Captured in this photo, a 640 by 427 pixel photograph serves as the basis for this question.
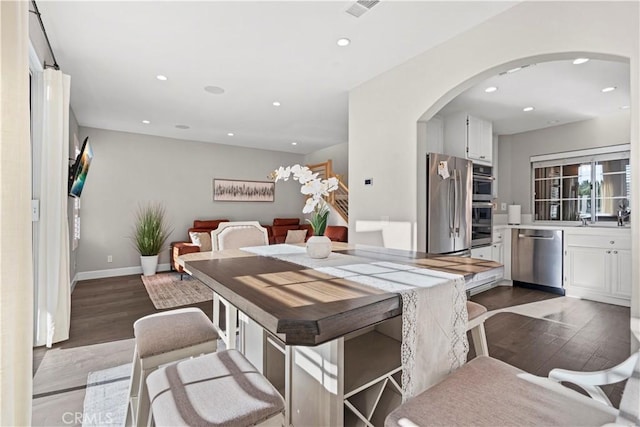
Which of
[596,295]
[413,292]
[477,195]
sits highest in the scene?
[477,195]

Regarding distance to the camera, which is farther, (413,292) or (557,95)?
(557,95)

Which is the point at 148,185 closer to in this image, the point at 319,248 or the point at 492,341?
the point at 319,248

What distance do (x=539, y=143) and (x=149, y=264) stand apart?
7.07 m

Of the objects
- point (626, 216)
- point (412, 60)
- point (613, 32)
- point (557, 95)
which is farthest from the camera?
point (626, 216)

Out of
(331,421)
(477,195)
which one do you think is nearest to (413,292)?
(331,421)

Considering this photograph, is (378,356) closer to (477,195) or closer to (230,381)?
(230,381)

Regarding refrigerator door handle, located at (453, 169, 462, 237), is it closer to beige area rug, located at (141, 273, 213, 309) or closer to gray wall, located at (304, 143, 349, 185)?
beige area rug, located at (141, 273, 213, 309)

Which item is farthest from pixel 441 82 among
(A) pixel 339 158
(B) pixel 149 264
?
(B) pixel 149 264

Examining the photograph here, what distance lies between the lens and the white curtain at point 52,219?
253 centimetres

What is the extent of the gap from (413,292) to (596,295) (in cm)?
438

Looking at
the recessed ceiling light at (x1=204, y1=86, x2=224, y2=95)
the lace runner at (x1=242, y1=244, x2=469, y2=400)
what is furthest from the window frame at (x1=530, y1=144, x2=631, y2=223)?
the recessed ceiling light at (x1=204, y1=86, x2=224, y2=95)

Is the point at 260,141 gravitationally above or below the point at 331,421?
above

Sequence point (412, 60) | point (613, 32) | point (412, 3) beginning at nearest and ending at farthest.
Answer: point (613, 32) < point (412, 3) < point (412, 60)

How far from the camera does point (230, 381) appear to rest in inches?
38.9
